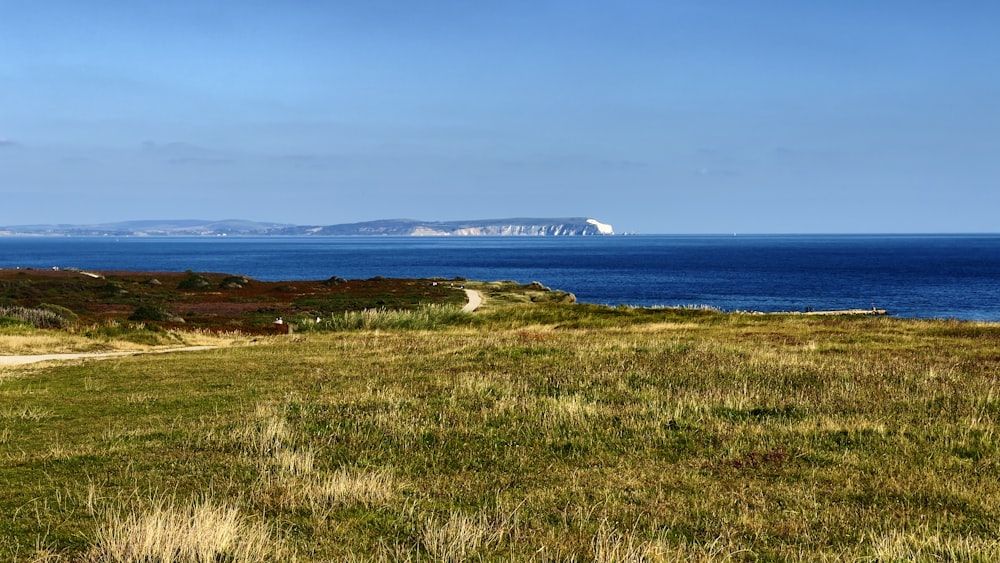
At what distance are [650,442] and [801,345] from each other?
16955mm

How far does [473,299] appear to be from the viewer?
73.8 metres

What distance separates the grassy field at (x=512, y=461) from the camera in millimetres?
8156

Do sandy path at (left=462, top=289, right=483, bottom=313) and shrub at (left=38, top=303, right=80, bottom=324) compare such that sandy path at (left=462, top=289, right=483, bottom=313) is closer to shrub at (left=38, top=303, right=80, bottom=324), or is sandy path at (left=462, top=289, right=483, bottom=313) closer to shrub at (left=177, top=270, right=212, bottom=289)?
shrub at (left=38, top=303, right=80, bottom=324)

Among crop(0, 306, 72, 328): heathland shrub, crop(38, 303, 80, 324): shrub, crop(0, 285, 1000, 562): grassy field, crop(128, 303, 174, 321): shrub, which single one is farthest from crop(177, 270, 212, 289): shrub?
crop(0, 285, 1000, 562): grassy field

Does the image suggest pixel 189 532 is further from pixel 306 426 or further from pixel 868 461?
pixel 868 461

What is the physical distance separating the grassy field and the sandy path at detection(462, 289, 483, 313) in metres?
40.6

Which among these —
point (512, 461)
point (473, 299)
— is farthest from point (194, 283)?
point (512, 461)

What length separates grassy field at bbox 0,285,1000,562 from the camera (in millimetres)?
8156

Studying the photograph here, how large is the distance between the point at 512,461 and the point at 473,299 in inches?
2447

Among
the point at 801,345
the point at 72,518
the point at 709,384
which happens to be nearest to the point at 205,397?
the point at 72,518

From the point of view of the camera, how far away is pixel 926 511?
931 centimetres

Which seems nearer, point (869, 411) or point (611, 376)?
point (869, 411)

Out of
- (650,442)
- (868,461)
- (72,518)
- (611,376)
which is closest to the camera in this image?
(72,518)

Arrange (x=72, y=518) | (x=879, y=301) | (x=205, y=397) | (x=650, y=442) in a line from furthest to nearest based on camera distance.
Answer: (x=879, y=301) < (x=205, y=397) < (x=650, y=442) < (x=72, y=518)
